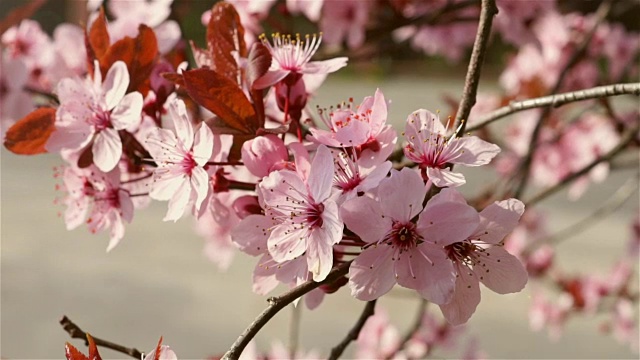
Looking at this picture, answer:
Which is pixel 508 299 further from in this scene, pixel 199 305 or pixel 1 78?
pixel 1 78

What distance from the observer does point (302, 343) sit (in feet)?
8.29

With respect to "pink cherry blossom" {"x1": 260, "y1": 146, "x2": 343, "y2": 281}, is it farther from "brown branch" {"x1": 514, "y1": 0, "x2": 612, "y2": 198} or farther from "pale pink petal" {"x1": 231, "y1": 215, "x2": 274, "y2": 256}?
"brown branch" {"x1": 514, "y1": 0, "x2": 612, "y2": 198}

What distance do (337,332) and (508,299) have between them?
72cm

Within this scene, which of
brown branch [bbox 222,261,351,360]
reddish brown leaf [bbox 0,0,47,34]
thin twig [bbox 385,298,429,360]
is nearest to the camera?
brown branch [bbox 222,261,351,360]

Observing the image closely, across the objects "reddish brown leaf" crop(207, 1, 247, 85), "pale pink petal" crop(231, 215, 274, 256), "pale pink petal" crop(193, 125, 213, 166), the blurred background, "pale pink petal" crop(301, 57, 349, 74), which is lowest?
"pale pink petal" crop(231, 215, 274, 256)

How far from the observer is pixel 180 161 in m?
0.54

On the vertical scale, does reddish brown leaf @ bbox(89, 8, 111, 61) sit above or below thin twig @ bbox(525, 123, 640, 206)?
below

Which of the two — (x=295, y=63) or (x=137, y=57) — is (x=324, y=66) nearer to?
(x=295, y=63)

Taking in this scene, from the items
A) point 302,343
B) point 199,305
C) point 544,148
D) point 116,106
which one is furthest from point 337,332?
point 116,106

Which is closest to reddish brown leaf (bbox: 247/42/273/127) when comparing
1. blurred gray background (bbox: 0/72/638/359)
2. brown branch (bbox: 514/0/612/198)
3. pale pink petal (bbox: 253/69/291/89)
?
pale pink petal (bbox: 253/69/291/89)

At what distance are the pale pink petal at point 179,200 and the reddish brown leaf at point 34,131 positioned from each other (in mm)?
135

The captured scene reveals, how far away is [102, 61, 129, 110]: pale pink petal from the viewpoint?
585mm

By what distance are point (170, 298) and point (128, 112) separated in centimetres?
229

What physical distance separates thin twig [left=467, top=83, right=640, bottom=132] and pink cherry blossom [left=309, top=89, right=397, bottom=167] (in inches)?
4.7
